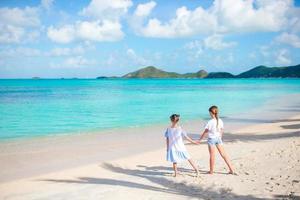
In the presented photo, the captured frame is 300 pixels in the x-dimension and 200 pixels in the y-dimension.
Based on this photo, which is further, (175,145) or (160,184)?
(175,145)

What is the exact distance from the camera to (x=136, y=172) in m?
10.8

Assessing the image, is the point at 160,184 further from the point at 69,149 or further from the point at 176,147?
the point at 69,149

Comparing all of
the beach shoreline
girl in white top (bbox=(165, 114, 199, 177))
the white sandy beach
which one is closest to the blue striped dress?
girl in white top (bbox=(165, 114, 199, 177))

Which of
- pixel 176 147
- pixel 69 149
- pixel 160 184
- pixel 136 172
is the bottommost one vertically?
pixel 69 149


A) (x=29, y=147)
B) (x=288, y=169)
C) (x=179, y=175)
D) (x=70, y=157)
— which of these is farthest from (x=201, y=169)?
(x=29, y=147)

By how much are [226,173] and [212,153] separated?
71 centimetres

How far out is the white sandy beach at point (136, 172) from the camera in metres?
8.30

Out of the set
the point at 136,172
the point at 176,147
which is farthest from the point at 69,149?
the point at 176,147

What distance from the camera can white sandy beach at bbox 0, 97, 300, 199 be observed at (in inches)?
327

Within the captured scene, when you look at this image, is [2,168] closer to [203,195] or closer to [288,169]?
[203,195]

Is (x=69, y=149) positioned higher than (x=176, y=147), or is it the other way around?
(x=176, y=147)

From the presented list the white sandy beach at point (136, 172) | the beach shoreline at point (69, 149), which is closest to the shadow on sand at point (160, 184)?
the white sandy beach at point (136, 172)

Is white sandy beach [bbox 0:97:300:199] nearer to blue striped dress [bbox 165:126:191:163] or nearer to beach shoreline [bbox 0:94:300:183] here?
beach shoreline [bbox 0:94:300:183]

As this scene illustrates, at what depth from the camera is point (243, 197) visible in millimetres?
7680
